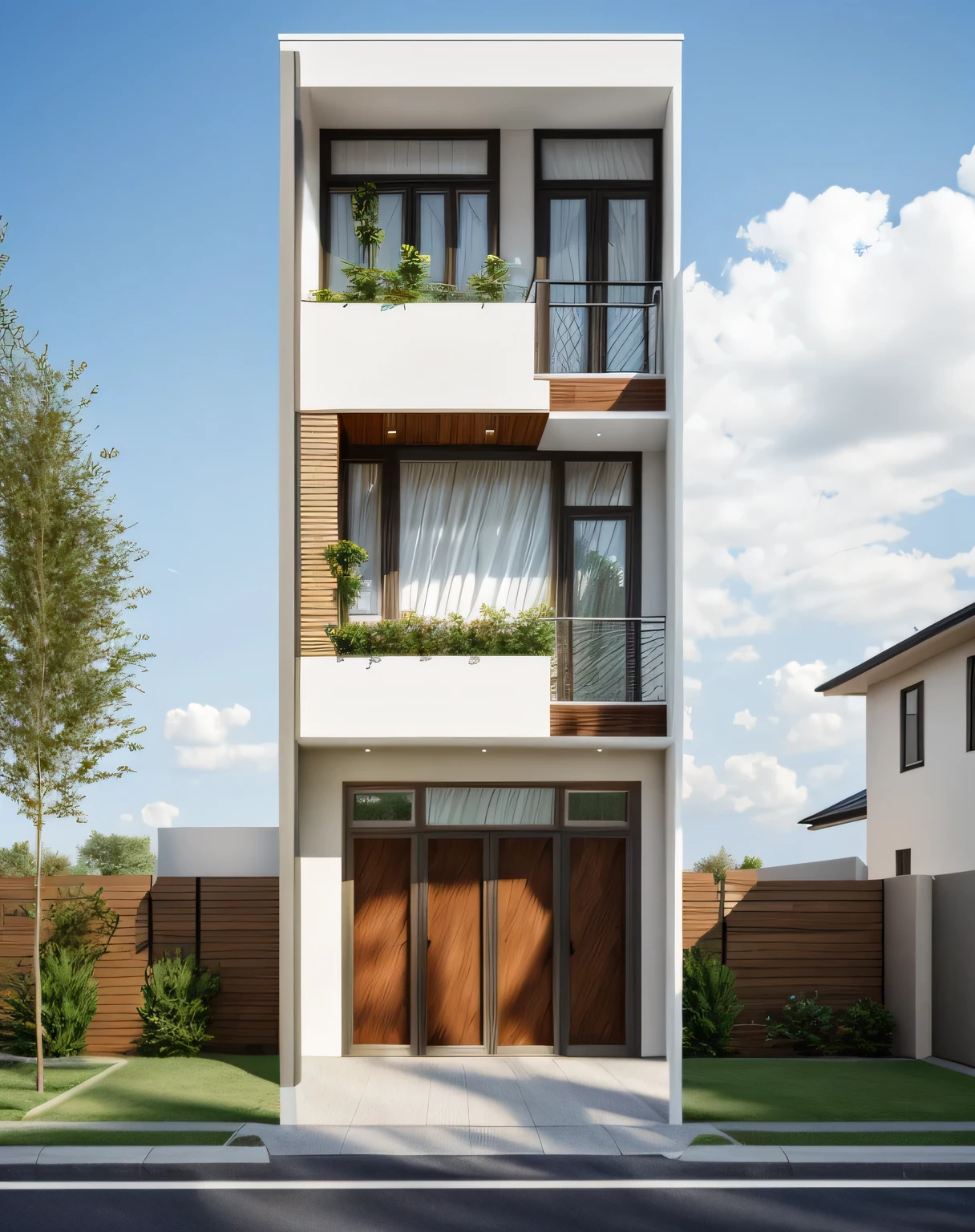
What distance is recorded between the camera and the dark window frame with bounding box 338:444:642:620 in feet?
→ 43.7

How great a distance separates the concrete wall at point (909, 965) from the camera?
13773 mm

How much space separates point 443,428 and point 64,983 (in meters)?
7.50

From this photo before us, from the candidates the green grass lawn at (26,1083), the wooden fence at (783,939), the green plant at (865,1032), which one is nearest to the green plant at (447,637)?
the wooden fence at (783,939)

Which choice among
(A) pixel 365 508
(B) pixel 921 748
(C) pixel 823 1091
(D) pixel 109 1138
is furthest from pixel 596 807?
(B) pixel 921 748

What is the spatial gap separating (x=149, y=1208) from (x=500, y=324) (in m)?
8.74

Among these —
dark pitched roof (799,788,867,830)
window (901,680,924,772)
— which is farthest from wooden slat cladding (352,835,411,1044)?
dark pitched roof (799,788,867,830)

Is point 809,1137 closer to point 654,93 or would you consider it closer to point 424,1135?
point 424,1135

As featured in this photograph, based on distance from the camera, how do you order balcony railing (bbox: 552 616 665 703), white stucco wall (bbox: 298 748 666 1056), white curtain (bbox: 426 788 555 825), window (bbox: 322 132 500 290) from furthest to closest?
1. window (bbox: 322 132 500 290)
2. white curtain (bbox: 426 788 555 825)
3. white stucco wall (bbox: 298 748 666 1056)
4. balcony railing (bbox: 552 616 665 703)

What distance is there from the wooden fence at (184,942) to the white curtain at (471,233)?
758cm

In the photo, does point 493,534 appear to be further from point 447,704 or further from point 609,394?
point 447,704

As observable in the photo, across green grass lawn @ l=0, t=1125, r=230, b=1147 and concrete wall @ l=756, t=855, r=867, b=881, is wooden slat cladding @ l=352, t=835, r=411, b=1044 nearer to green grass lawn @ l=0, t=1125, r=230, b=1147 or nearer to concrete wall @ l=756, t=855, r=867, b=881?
green grass lawn @ l=0, t=1125, r=230, b=1147

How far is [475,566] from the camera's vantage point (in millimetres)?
13430

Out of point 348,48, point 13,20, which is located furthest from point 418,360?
point 13,20

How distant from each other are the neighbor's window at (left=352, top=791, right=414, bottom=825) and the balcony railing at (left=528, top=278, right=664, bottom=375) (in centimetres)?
509
